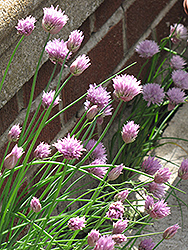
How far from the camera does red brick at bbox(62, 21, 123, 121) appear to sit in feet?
3.52

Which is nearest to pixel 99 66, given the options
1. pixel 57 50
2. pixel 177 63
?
pixel 177 63

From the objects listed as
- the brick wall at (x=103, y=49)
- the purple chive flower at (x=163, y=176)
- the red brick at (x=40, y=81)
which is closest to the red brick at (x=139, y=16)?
the brick wall at (x=103, y=49)

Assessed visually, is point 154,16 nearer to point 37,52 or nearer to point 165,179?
point 37,52

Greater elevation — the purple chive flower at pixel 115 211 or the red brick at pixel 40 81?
the red brick at pixel 40 81

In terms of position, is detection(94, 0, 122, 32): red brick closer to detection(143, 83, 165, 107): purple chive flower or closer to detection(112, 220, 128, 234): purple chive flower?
detection(143, 83, 165, 107): purple chive flower

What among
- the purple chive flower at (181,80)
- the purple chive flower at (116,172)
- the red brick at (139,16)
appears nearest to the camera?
the purple chive flower at (116,172)

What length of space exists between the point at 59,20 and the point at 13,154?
0.71 ft

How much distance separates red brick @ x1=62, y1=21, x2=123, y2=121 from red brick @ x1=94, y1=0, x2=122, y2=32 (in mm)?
45

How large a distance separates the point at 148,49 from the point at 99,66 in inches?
7.1

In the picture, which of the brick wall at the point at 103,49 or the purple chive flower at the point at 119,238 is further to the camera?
the brick wall at the point at 103,49

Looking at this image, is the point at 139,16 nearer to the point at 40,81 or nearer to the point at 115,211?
the point at 40,81

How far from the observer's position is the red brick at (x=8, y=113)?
850 millimetres

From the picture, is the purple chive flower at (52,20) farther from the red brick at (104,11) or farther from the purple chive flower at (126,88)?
the red brick at (104,11)

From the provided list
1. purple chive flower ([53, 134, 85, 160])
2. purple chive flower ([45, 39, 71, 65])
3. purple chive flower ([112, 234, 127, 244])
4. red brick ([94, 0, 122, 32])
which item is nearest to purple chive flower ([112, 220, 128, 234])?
purple chive flower ([112, 234, 127, 244])
